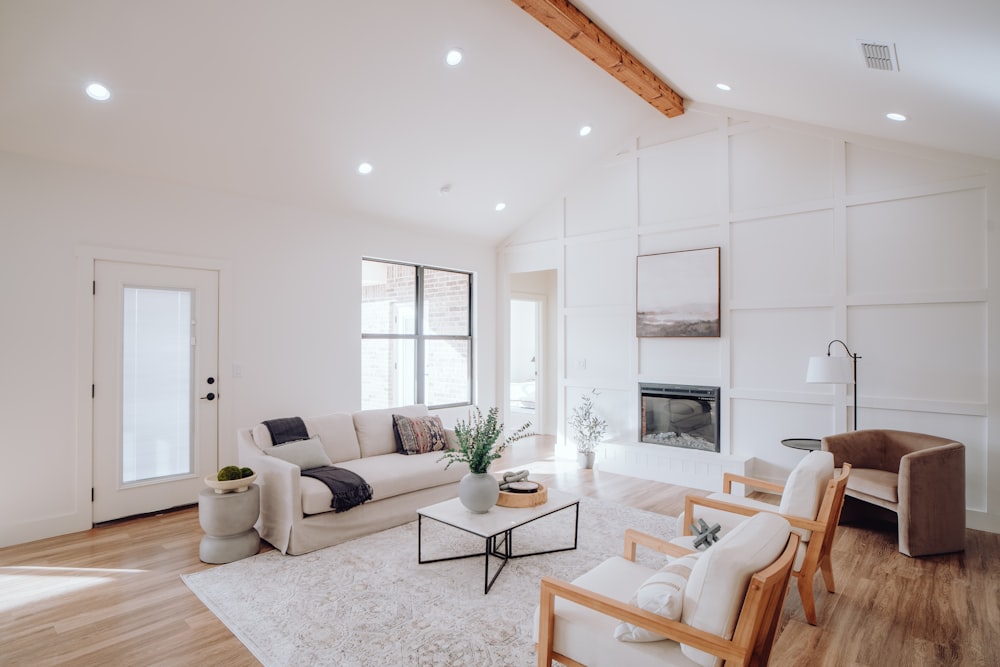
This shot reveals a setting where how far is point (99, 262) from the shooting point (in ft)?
13.2

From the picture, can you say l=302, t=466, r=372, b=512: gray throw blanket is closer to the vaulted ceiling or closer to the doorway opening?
the vaulted ceiling

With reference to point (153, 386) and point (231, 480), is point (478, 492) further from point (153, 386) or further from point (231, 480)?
point (153, 386)

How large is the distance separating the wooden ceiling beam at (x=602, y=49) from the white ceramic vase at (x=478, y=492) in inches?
127

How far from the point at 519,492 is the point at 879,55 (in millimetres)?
3236

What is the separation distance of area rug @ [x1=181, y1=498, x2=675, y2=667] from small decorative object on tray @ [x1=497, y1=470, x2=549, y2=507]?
37 cm

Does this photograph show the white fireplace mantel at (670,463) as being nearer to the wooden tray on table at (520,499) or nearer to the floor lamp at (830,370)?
the floor lamp at (830,370)

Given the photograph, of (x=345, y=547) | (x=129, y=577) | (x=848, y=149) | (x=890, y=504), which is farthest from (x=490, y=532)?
(x=848, y=149)

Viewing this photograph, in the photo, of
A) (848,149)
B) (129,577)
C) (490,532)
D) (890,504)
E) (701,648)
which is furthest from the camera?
(848,149)

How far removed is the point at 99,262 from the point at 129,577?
2337mm

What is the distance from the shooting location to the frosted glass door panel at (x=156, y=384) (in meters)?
4.18

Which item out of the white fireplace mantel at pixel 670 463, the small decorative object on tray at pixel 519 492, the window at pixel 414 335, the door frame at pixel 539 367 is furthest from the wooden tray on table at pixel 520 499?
the door frame at pixel 539 367

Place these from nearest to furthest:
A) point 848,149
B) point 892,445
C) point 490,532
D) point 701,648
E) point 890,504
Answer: point 701,648 < point 490,532 < point 890,504 < point 892,445 < point 848,149

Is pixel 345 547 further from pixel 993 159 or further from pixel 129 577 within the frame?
pixel 993 159

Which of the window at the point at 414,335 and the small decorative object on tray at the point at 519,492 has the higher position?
the window at the point at 414,335
